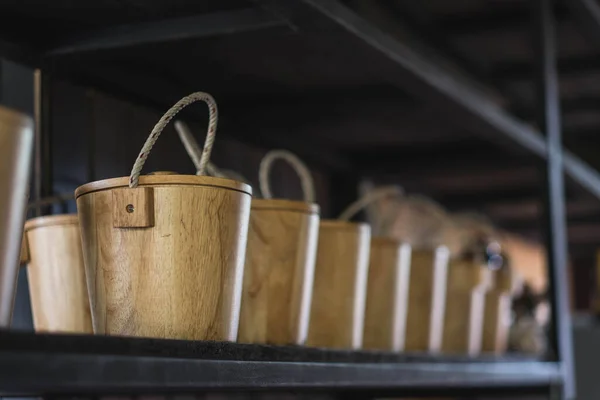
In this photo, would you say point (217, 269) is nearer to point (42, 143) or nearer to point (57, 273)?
point (57, 273)

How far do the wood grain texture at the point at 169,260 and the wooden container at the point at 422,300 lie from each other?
2.88 ft

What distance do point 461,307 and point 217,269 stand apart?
117cm

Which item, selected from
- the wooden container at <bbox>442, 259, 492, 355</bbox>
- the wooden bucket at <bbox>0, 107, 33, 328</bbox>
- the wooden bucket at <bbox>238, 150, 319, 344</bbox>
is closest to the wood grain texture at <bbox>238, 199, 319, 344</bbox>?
the wooden bucket at <bbox>238, 150, 319, 344</bbox>

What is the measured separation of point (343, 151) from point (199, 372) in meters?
1.64

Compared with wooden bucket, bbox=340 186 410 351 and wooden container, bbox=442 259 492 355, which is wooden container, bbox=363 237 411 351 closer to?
wooden bucket, bbox=340 186 410 351

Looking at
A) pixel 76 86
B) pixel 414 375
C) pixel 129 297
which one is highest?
pixel 76 86

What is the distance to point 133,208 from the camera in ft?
3.17

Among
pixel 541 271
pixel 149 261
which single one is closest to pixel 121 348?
pixel 149 261

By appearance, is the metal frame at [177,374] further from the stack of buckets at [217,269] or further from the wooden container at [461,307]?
the wooden container at [461,307]

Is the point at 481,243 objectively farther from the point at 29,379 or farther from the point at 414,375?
the point at 29,379

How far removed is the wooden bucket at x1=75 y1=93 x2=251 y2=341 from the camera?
3.15 ft

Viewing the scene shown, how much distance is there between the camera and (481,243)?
2418mm

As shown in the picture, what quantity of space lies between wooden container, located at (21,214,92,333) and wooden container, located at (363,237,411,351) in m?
0.57

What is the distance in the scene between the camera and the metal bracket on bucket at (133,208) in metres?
0.96
